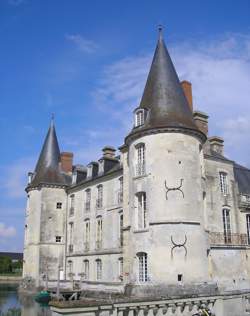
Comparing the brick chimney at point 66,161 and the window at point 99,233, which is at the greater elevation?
the brick chimney at point 66,161

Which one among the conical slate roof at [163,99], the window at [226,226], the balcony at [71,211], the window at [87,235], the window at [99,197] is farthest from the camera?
the balcony at [71,211]

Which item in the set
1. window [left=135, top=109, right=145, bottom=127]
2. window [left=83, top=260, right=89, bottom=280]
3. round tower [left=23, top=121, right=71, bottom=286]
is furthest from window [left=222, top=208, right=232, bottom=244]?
round tower [left=23, top=121, right=71, bottom=286]

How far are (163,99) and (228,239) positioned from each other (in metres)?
8.58

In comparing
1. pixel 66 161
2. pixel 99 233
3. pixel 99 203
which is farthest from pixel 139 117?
pixel 66 161

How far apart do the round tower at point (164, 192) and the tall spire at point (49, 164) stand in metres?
12.0

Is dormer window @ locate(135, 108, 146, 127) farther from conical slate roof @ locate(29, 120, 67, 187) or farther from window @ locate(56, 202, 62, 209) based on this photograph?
window @ locate(56, 202, 62, 209)

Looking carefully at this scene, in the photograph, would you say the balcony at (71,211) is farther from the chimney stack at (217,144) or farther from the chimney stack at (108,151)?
the chimney stack at (217,144)

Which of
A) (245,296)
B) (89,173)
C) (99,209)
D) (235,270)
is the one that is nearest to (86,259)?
(99,209)

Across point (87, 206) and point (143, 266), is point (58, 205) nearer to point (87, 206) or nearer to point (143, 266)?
→ point (87, 206)

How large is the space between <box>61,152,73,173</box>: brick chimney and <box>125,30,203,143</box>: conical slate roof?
13524mm

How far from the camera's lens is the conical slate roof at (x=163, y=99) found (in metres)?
19.0

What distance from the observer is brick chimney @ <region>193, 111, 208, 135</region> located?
23.7 meters

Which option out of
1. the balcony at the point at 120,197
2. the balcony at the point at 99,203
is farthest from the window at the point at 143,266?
the balcony at the point at 99,203

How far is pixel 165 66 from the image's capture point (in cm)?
2059
